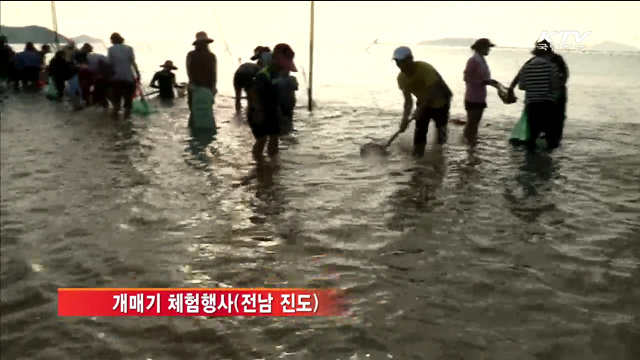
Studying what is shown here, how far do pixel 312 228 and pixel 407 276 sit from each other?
4.63ft

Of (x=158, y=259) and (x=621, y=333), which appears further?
(x=158, y=259)

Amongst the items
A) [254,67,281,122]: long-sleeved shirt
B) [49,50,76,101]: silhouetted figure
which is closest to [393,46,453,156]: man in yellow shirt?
[254,67,281,122]: long-sleeved shirt

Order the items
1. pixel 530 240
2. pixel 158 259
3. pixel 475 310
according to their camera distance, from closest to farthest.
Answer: pixel 475 310
pixel 158 259
pixel 530 240

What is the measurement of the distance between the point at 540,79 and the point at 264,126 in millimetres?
4590

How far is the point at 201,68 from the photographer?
1089 centimetres

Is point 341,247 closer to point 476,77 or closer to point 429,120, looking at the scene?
point 429,120

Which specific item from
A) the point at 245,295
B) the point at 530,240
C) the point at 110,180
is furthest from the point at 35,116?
the point at 530,240

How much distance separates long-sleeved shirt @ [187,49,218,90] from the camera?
35.4 ft

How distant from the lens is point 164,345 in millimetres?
3268

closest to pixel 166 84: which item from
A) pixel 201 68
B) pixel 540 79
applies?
pixel 201 68

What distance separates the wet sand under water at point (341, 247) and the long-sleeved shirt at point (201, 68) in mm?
2299

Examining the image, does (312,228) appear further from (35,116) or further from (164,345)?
(35,116)

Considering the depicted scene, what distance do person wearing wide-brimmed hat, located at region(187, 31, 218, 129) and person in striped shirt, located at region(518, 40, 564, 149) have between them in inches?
246

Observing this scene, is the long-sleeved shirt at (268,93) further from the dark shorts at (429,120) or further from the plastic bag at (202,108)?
the plastic bag at (202,108)
